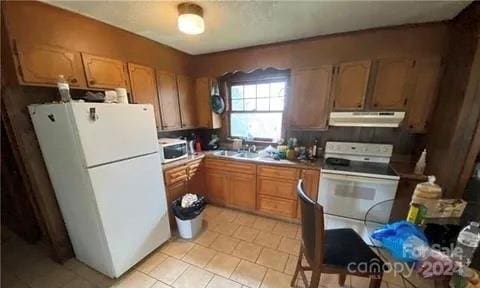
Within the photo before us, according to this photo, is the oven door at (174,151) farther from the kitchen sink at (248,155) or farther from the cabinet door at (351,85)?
the cabinet door at (351,85)

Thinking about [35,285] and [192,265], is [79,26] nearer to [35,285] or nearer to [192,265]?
[35,285]

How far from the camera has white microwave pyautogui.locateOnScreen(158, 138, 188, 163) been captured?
7.64 ft

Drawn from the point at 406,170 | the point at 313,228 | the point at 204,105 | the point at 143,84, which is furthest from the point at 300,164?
the point at 143,84

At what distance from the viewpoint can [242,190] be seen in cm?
274

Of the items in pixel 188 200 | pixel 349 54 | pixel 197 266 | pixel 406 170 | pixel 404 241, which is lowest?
pixel 197 266

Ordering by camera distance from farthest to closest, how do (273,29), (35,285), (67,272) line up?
(273,29) < (67,272) < (35,285)

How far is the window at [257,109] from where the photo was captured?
2.91 meters

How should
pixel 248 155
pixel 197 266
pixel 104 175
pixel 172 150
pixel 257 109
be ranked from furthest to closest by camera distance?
pixel 257 109, pixel 248 155, pixel 172 150, pixel 197 266, pixel 104 175

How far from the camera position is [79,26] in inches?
68.4

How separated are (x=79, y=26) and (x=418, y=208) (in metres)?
3.14

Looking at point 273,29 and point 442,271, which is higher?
point 273,29

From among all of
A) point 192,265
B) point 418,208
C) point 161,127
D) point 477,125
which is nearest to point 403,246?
point 418,208

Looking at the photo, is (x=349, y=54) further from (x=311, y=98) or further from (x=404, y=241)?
(x=404, y=241)

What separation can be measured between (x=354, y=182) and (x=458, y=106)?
106 cm
